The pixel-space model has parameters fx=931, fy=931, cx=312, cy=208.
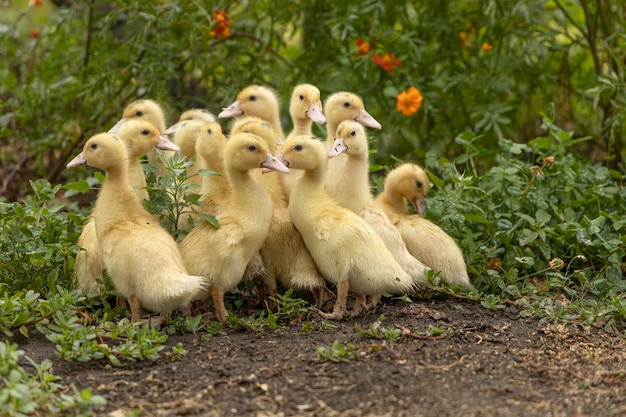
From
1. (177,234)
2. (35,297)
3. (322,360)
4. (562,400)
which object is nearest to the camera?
(562,400)

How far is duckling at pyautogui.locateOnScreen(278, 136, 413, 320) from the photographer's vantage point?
16.9ft

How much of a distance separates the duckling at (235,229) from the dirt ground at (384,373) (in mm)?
313

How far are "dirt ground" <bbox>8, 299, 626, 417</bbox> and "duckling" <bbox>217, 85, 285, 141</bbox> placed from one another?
1702mm

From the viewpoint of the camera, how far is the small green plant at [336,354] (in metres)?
4.55

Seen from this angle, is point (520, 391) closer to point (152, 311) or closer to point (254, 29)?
point (152, 311)

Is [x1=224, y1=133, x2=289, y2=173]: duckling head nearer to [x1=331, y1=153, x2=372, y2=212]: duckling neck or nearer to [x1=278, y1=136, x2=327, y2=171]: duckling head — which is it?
[x1=278, y1=136, x2=327, y2=171]: duckling head

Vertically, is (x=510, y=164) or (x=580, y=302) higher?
(x=510, y=164)

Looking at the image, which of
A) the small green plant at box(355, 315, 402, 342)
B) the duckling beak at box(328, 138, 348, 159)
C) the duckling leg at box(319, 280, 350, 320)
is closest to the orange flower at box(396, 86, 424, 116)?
the duckling beak at box(328, 138, 348, 159)

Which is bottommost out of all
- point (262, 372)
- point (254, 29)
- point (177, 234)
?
point (262, 372)

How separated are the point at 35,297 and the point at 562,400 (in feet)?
8.88

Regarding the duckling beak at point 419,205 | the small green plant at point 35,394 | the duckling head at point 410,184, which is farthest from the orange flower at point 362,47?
the small green plant at point 35,394

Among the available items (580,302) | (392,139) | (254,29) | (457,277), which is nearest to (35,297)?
(457,277)

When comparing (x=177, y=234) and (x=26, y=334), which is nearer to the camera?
(x=26, y=334)

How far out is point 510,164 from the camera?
6.48 m
